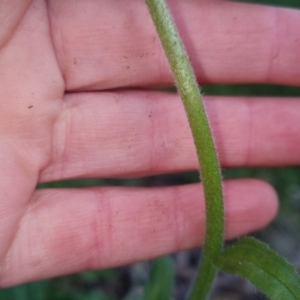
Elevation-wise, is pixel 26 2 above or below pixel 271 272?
above

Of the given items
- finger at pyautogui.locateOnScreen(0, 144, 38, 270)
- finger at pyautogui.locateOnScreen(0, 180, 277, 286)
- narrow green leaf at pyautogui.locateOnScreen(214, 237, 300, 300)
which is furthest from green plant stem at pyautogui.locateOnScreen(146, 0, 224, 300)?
finger at pyautogui.locateOnScreen(0, 144, 38, 270)

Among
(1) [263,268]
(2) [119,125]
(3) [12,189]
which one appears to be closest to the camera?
(1) [263,268]

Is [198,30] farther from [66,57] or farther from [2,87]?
[2,87]

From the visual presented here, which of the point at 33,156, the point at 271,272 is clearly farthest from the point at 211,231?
the point at 33,156

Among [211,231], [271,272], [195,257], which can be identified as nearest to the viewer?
[271,272]

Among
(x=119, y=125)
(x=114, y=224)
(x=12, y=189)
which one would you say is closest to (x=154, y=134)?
(x=119, y=125)

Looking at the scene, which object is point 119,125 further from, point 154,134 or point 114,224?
point 114,224

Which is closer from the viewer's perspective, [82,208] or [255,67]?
[82,208]

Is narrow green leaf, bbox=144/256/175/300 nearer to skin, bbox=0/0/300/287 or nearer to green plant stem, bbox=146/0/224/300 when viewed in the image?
skin, bbox=0/0/300/287
